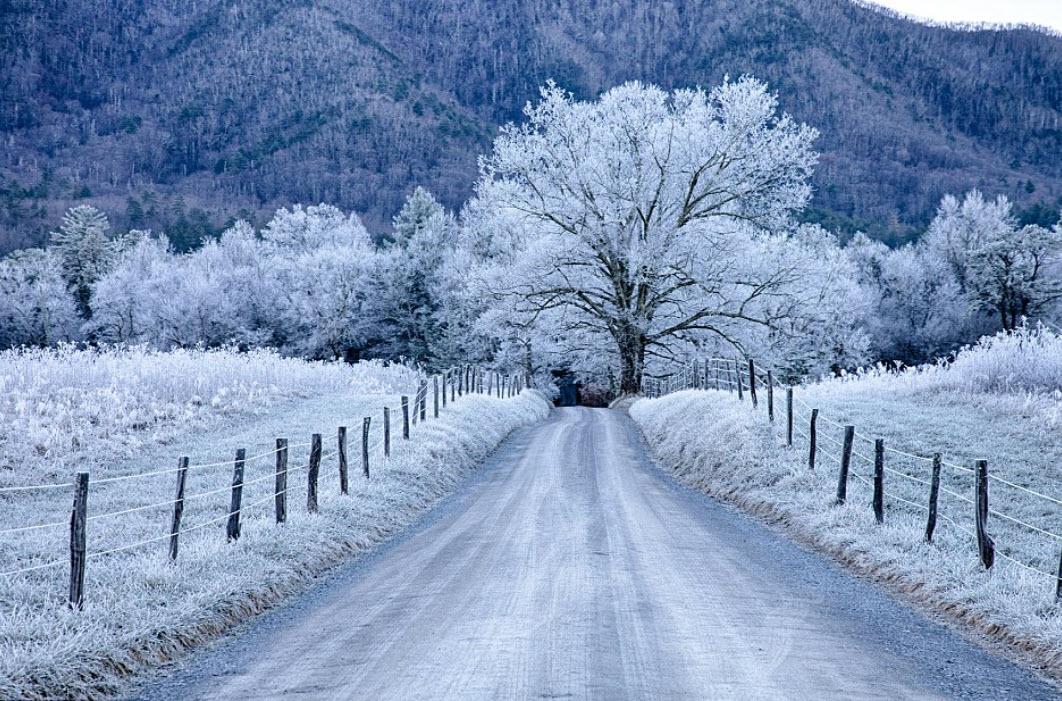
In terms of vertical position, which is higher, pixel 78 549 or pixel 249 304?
pixel 249 304

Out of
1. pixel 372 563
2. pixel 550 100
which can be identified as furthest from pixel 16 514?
pixel 550 100

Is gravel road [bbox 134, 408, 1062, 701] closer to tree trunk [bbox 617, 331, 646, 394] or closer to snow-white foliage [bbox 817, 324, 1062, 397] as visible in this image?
snow-white foliage [bbox 817, 324, 1062, 397]

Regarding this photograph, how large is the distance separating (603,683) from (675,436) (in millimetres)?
17200

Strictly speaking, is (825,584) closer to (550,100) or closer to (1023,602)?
(1023,602)

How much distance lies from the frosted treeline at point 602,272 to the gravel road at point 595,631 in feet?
75.7

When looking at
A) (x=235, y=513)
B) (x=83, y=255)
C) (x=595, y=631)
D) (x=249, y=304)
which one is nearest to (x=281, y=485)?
(x=235, y=513)

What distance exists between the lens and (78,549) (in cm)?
740

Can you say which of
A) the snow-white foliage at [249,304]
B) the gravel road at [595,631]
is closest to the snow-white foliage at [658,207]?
the gravel road at [595,631]

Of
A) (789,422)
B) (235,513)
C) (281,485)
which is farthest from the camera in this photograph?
(789,422)

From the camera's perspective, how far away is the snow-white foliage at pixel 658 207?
3569cm

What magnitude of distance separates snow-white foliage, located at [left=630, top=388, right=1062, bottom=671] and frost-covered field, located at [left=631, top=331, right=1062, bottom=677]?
0.08 ft

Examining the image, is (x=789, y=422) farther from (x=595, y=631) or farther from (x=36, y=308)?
(x=36, y=308)

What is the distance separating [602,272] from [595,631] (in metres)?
33.0

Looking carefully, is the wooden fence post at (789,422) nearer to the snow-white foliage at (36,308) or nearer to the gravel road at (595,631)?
the gravel road at (595,631)
